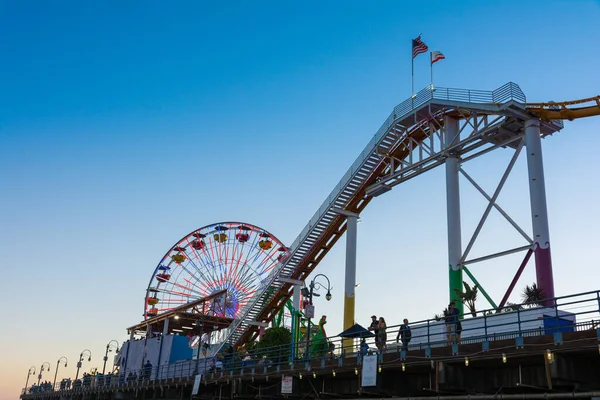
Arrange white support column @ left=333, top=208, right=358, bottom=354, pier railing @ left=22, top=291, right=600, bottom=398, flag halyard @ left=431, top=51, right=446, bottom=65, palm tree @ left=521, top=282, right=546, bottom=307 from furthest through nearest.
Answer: white support column @ left=333, top=208, right=358, bottom=354, flag halyard @ left=431, top=51, right=446, bottom=65, palm tree @ left=521, top=282, right=546, bottom=307, pier railing @ left=22, top=291, right=600, bottom=398

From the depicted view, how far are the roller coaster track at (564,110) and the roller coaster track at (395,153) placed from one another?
5cm

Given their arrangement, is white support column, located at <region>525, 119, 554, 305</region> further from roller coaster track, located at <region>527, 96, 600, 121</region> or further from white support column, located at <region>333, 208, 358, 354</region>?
white support column, located at <region>333, 208, 358, 354</region>

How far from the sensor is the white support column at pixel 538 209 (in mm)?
28359

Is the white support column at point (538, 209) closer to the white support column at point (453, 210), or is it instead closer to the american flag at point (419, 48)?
the white support column at point (453, 210)

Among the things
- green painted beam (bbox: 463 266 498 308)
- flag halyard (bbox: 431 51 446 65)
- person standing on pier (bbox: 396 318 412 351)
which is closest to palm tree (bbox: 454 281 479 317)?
green painted beam (bbox: 463 266 498 308)

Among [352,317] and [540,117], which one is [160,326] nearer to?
[352,317]

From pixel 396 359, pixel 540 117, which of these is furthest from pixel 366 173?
pixel 396 359

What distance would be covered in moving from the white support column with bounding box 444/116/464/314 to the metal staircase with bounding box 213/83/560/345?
1.30 metres

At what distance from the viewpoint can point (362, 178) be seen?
43.4 m

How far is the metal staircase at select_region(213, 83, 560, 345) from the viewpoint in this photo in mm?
35175

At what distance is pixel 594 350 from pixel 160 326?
46334 millimetres

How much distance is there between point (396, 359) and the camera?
832 inches

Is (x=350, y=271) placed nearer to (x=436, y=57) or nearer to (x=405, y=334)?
(x=436, y=57)

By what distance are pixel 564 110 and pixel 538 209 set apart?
5.47 meters
